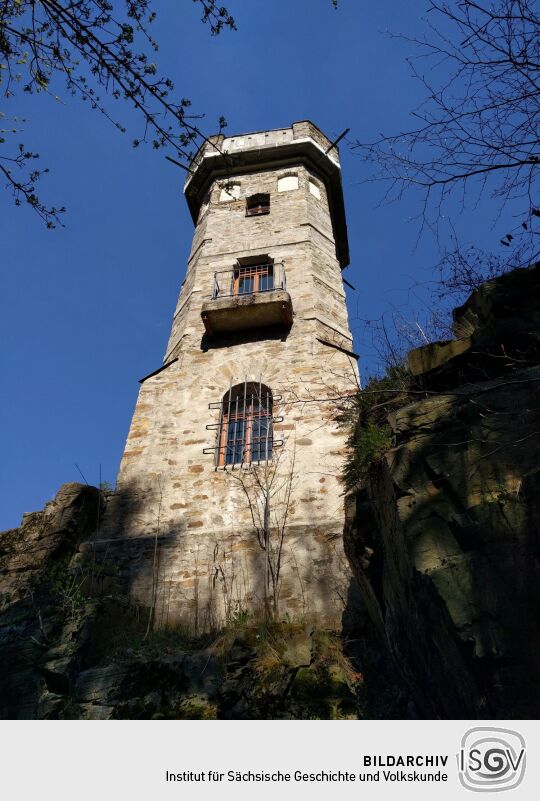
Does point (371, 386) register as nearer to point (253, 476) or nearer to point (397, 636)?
point (253, 476)

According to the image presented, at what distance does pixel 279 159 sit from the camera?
1469cm

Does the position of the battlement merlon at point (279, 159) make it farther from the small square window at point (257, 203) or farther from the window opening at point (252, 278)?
the window opening at point (252, 278)

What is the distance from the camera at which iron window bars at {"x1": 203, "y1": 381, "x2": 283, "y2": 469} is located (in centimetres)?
797

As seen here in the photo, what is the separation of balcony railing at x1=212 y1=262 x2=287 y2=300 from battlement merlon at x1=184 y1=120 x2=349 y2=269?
4141mm

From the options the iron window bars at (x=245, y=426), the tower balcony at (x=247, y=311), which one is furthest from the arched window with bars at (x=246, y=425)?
the tower balcony at (x=247, y=311)

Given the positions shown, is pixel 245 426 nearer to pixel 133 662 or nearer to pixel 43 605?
pixel 43 605

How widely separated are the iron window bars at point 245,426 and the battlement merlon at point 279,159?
764cm

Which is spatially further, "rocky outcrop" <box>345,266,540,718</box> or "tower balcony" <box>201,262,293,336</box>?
"tower balcony" <box>201,262,293,336</box>

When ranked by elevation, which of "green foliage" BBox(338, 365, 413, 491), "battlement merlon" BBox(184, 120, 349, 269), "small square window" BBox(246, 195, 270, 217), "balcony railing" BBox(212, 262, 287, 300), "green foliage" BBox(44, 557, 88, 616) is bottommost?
"green foliage" BBox(44, 557, 88, 616)

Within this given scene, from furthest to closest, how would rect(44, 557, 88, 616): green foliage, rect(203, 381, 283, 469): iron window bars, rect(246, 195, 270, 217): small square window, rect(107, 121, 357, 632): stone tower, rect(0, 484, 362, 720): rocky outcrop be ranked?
rect(246, 195, 270, 217): small square window
rect(203, 381, 283, 469): iron window bars
rect(107, 121, 357, 632): stone tower
rect(44, 557, 88, 616): green foliage
rect(0, 484, 362, 720): rocky outcrop

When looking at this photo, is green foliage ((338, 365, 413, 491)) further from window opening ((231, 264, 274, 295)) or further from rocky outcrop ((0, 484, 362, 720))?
window opening ((231, 264, 274, 295))

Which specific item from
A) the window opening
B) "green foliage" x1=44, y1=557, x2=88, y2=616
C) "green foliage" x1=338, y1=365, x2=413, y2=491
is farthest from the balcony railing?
"green foliage" x1=44, y1=557, x2=88, y2=616

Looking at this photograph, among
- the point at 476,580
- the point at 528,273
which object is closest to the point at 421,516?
the point at 476,580
